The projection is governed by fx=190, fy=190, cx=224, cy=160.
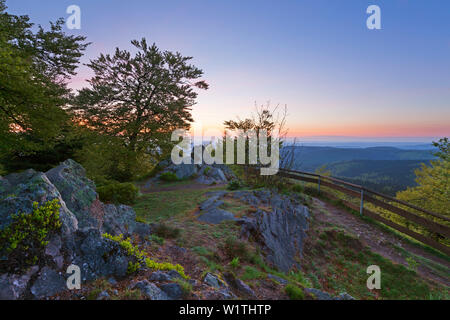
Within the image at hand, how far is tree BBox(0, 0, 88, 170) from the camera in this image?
6.37 m

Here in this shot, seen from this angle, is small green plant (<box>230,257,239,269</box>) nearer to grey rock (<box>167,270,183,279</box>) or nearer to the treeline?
grey rock (<box>167,270,183,279</box>)

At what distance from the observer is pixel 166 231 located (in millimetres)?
5676

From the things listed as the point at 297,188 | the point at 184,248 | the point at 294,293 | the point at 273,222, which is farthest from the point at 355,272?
the point at 297,188

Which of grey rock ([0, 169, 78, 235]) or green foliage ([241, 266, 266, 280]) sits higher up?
grey rock ([0, 169, 78, 235])

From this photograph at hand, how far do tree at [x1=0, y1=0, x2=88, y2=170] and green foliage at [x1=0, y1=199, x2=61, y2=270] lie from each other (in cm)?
560

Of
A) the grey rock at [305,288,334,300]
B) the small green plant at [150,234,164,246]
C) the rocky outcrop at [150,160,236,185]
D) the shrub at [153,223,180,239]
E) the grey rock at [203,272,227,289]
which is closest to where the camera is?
the grey rock at [203,272,227,289]

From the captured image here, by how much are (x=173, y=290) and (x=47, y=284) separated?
1561 millimetres

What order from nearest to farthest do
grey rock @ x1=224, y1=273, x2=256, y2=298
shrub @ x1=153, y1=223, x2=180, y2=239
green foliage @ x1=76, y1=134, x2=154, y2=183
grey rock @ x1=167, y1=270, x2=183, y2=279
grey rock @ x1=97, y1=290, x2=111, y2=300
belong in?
grey rock @ x1=97, y1=290, x2=111, y2=300, grey rock @ x1=167, y1=270, x2=183, y2=279, grey rock @ x1=224, y1=273, x2=256, y2=298, shrub @ x1=153, y1=223, x2=180, y2=239, green foliage @ x1=76, y1=134, x2=154, y2=183

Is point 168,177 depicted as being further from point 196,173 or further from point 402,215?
point 402,215

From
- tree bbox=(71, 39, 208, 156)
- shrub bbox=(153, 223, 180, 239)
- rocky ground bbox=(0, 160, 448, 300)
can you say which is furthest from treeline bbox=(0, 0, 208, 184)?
shrub bbox=(153, 223, 180, 239)

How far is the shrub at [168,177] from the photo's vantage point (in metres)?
17.8
